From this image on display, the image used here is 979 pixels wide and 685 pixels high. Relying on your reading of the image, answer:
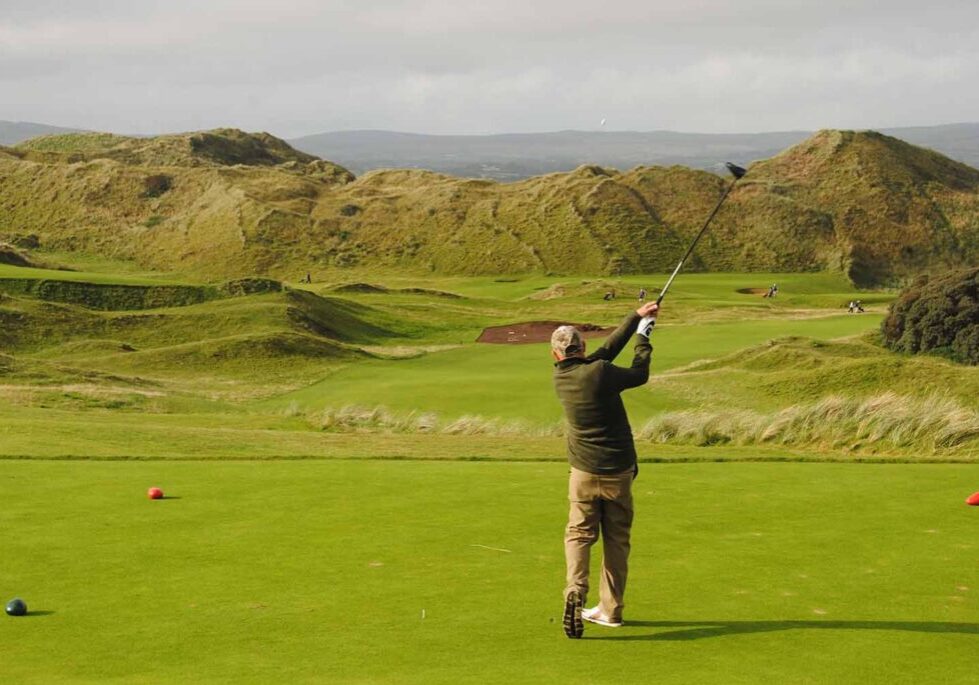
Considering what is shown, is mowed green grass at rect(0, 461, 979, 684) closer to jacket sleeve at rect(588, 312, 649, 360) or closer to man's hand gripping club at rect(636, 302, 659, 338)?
jacket sleeve at rect(588, 312, 649, 360)

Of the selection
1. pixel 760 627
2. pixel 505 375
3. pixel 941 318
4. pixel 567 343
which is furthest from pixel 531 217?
pixel 760 627

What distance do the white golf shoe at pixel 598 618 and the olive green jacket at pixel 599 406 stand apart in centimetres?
108

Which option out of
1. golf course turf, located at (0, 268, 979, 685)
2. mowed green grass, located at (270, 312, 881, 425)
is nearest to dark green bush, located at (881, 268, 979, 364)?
mowed green grass, located at (270, 312, 881, 425)

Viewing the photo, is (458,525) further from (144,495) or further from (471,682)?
(471,682)

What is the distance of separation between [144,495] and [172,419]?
13.9 meters

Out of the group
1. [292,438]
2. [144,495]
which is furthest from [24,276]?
[144,495]

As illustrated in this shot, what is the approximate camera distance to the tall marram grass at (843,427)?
72.2ft

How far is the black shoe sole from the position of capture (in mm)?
8883

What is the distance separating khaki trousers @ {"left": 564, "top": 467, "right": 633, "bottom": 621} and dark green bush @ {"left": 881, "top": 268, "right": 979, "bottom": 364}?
29154 millimetres

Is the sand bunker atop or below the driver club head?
below

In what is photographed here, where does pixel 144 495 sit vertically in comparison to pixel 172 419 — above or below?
above

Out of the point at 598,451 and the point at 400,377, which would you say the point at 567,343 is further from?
the point at 400,377

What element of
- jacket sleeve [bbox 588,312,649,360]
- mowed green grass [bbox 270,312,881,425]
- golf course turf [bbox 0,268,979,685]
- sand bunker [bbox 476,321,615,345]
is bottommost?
sand bunker [bbox 476,321,615,345]

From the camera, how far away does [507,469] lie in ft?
55.3
